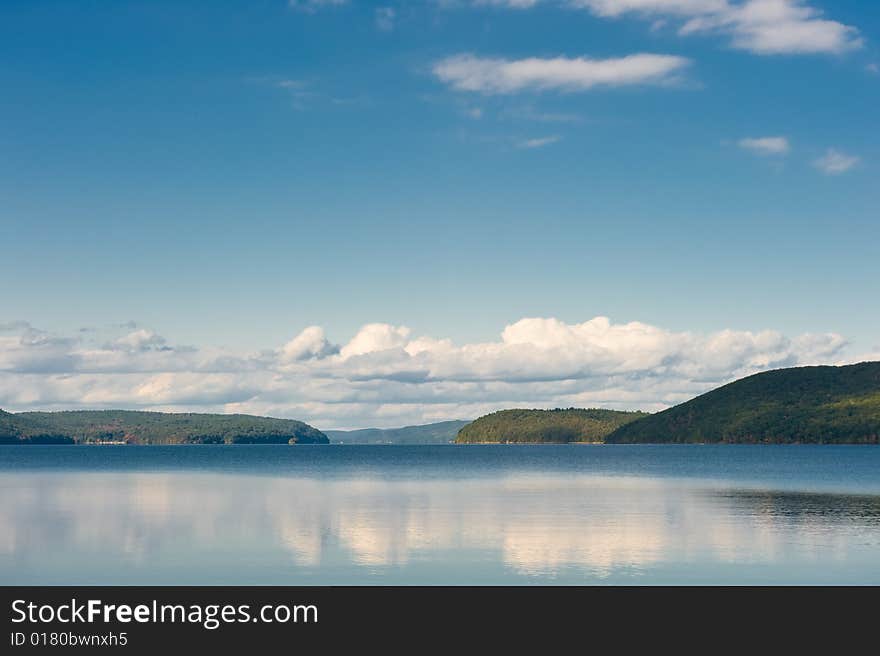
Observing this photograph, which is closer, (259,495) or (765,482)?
(259,495)

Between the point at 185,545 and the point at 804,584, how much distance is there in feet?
105

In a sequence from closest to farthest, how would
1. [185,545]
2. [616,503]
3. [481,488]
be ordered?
[185,545]
[616,503]
[481,488]

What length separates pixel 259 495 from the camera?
323ft

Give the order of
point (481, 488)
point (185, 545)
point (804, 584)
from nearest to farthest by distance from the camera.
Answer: point (804, 584) → point (185, 545) → point (481, 488)

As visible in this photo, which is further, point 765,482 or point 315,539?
point 765,482

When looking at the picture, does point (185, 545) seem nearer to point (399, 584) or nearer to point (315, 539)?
point (315, 539)

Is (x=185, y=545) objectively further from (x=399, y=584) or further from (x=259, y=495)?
(x=259, y=495)

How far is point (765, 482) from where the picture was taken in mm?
120812

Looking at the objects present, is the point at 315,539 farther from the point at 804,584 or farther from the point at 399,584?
the point at 804,584
